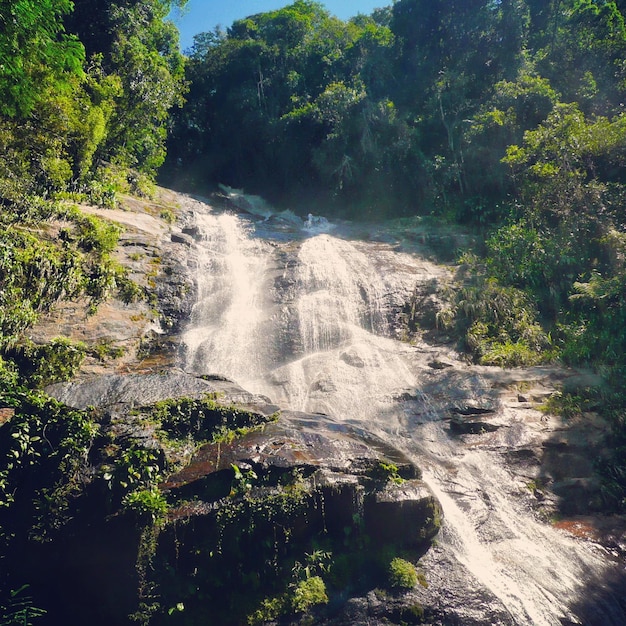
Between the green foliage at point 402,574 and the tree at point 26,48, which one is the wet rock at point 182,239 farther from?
the green foliage at point 402,574

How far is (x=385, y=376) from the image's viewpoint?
1061 cm

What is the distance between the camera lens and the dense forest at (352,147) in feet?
31.6

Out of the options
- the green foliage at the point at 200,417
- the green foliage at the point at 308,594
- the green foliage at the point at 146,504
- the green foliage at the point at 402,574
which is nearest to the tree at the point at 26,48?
the green foliage at the point at 200,417

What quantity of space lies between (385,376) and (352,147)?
1526cm

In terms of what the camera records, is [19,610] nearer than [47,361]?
Yes

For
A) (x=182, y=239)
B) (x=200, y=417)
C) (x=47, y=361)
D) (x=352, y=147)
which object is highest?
(x=352, y=147)

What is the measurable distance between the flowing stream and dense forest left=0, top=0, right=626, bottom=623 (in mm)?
1471

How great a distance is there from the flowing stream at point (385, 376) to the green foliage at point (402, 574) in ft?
1.06

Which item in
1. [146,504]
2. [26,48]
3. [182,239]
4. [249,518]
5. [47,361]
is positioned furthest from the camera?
[182,239]

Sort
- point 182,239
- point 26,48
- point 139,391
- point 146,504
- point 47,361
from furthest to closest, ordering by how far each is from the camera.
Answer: point 182,239
point 47,361
point 26,48
point 139,391
point 146,504

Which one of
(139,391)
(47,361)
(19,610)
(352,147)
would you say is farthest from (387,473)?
(352,147)

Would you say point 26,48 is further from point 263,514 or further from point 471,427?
point 471,427

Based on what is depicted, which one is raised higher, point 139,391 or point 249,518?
point 139,391

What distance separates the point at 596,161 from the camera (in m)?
16.1
